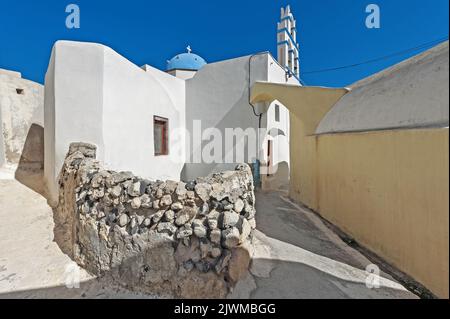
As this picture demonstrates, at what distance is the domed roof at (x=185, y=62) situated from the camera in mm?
14828

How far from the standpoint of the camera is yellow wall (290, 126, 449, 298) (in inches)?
102

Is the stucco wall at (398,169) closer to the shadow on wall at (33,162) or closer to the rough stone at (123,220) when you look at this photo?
the rough stone at (123,220)

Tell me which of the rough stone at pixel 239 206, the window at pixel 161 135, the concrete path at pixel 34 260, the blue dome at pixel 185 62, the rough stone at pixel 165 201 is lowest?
the concrete path at pixel 34 260

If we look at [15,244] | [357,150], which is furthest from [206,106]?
[15,244]

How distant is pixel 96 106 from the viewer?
563 centimetres

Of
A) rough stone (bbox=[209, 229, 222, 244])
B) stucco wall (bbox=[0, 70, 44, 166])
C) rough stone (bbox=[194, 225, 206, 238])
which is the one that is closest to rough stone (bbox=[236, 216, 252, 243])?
rough stone (bbox=[209, 229, 222, 244])

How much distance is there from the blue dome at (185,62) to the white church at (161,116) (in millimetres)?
5041

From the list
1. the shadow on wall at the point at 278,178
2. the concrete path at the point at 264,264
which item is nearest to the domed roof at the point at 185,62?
the shadow on wall at the point at 278,178

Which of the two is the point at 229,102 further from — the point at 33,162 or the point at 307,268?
the point at 33,162

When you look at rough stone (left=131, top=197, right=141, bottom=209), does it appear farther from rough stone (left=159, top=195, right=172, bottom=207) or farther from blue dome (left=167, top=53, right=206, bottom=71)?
blue dome (left=167, top=53, right=206, bottom=71)

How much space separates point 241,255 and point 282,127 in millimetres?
8806

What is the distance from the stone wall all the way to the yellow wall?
7.73ft

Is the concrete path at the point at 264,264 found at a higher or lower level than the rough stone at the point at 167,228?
lower

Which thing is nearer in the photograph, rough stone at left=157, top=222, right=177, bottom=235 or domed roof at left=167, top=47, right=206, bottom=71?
rough stone at left=157, top=222, right=177, bottom=235
